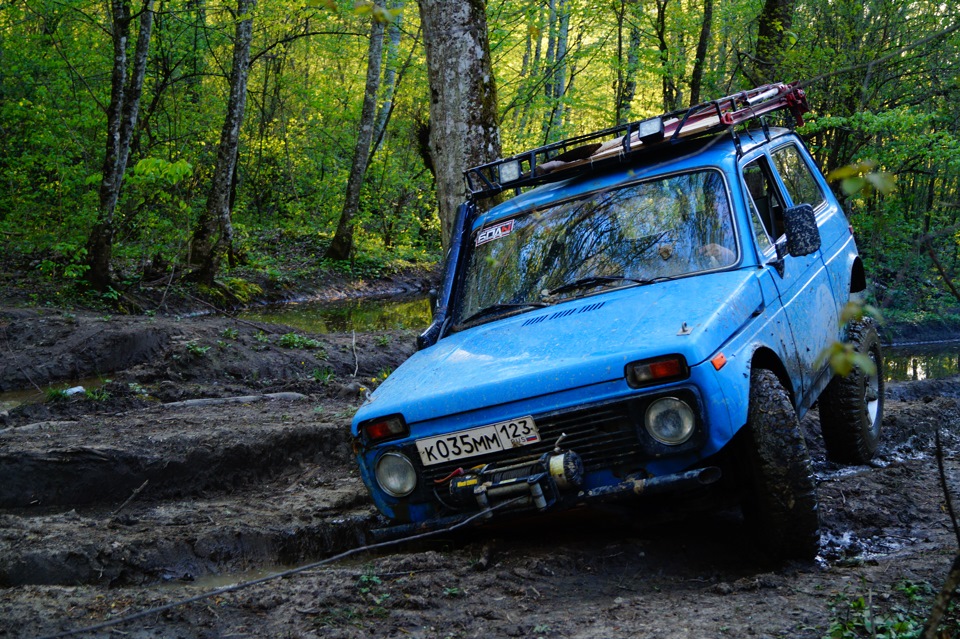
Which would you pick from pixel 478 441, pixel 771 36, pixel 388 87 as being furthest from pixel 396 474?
pixel 388 87

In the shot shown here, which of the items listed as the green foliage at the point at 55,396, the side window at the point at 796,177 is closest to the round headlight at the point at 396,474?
the side window at the point at 796,177

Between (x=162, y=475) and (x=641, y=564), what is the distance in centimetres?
374

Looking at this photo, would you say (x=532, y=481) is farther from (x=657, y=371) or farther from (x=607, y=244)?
(x=607, y=244)

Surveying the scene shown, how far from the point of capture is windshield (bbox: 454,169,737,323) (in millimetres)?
4742

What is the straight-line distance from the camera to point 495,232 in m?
5.53

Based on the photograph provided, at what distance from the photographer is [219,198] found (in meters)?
15.6

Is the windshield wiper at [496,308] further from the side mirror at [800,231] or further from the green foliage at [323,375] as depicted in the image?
the green foliage at [323,375]

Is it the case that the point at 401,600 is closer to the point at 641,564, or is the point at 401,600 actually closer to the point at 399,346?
the point at 641,564

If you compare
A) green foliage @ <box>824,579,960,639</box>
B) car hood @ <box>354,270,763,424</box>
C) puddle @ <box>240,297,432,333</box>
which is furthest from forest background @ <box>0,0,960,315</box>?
green foliage @ <box>824,579,960,639</box>

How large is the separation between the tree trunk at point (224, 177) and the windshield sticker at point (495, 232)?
10818 mm

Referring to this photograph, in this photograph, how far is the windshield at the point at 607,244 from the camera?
4.74m

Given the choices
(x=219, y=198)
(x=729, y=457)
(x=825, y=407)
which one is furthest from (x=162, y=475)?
(x=219, y=198)

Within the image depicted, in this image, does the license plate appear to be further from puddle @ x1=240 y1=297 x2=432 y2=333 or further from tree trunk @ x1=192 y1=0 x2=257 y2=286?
tree trunk @ x1=192 y1=0 x2=257 y2=286

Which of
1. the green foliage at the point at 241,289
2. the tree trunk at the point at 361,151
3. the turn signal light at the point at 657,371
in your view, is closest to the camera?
the turn signal light at the point at 657,371
